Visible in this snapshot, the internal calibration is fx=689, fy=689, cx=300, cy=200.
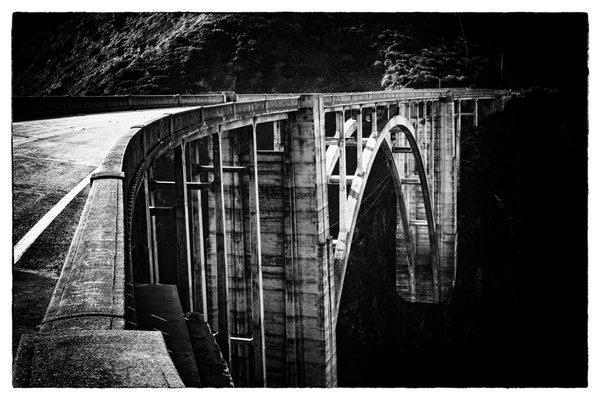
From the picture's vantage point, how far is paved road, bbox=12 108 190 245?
6.30 m

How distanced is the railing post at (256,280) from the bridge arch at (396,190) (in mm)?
3492

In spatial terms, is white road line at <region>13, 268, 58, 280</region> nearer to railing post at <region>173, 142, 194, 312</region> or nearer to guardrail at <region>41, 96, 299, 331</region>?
guardrail at <region>41, 96, 299, 331</region>

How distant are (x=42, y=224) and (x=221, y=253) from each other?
19.2 ft

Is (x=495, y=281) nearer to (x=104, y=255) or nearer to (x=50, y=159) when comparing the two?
(x=50, y=159)

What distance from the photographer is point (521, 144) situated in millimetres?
32969

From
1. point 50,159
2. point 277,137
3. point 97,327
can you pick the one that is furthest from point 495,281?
point 97,327

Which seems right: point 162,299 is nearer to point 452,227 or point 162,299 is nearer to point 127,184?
point 127,184

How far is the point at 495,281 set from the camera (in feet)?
96.1

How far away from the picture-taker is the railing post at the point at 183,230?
8016mm

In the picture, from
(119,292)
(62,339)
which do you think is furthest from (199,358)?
(62,339)

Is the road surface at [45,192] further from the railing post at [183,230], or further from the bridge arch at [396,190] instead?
the bridge arch at [396,190]

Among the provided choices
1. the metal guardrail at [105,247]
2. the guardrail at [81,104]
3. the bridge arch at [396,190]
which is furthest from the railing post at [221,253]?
the bridge arch at [396,190]

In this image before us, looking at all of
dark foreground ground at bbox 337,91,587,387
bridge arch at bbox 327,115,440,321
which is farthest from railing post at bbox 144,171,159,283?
dark foreground ground at bbox 337,91,587,387

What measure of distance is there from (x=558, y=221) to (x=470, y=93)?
52.5 ft
